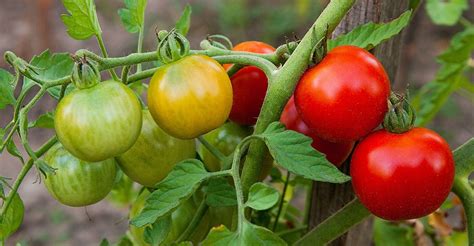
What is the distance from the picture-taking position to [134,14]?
89 cm

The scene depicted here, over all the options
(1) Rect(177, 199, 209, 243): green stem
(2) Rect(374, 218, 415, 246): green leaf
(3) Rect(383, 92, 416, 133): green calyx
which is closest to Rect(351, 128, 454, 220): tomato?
(3) Rect(383, 92, 416, 133): green calyx

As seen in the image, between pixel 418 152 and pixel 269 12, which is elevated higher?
pixel 418 152

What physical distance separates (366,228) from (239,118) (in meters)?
0.37

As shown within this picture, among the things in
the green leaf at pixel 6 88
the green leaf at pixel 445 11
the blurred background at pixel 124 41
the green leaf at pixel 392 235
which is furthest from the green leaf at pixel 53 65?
the blurred background at pixel 124 41

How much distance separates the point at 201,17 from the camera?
14.0 feet

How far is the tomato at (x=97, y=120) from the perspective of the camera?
0.74 metres

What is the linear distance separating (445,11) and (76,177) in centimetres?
96

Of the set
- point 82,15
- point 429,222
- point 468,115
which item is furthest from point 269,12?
point 82,15

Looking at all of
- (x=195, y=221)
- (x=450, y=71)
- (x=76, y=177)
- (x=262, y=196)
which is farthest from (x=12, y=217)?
(x=450, y=71)

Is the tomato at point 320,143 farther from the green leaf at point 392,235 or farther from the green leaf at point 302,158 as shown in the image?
the green leaf at point 392,235

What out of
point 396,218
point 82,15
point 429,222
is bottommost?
point 429,222

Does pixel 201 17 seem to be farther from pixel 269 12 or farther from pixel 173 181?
pixel 173 181

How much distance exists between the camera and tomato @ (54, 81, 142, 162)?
74cm

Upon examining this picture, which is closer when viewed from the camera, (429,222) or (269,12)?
(429,222)
